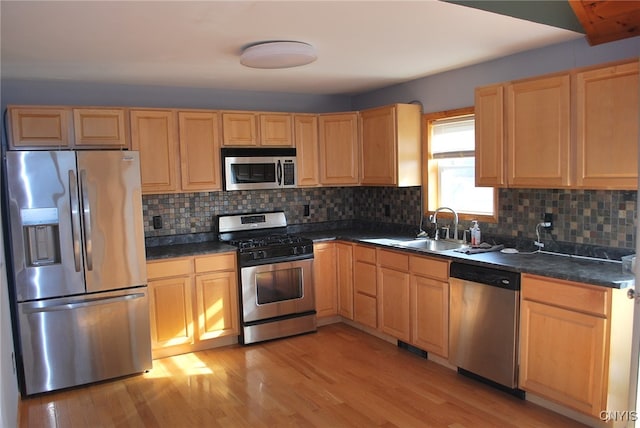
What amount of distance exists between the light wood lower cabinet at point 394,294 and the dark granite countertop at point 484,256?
0.12 metres

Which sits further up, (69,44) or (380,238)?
(69,44)

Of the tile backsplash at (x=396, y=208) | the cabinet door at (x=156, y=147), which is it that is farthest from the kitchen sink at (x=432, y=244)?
the cabinet door at (x=156, y=147)

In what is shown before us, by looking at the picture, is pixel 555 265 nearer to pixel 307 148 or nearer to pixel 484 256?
pixel 484 256

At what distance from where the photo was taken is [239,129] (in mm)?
4691

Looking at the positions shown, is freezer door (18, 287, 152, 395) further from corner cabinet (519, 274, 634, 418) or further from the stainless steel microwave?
corner cabinet (519, 274, 634, 418)

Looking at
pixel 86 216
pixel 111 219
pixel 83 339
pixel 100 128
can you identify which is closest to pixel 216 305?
pixel 83 339

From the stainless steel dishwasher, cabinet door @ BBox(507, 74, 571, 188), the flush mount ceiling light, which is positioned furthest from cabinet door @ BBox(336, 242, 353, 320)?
the flush mount ceiling light

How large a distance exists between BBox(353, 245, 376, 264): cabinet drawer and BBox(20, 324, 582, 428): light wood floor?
31.5 inches

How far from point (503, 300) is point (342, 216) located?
270 centimetres

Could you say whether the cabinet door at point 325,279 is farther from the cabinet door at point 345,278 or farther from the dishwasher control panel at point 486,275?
the dishwasher control panel at point 486,275

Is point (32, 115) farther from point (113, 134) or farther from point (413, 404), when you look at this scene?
point (413, 404)

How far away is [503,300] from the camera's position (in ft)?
10.6

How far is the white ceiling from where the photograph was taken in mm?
2549

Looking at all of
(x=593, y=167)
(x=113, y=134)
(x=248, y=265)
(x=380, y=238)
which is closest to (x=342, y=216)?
(x=380, y=238)
